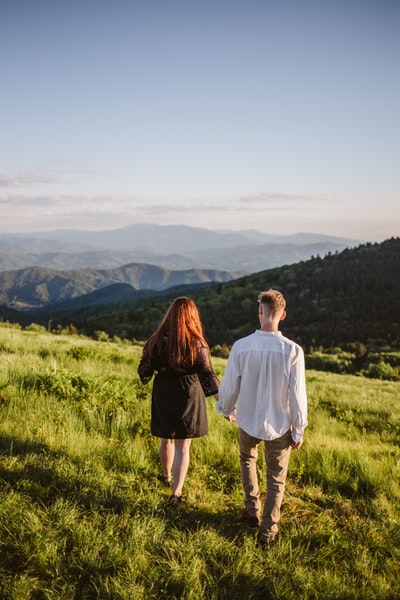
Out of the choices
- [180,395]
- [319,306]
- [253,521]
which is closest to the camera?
[253,521]

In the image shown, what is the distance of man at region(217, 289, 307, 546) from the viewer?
358 cm

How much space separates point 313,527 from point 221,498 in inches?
40.2

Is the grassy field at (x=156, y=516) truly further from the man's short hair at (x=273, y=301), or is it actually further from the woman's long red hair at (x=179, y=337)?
the man's short hair at (x=273, y=301)

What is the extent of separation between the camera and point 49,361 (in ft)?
29.1

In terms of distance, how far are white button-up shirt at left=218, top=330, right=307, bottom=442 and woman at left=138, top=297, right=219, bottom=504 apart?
0.50m

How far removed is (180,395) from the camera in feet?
13.4

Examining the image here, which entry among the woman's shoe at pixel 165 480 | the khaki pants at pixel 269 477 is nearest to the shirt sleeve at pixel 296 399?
the khaki pants at pixel 269 477

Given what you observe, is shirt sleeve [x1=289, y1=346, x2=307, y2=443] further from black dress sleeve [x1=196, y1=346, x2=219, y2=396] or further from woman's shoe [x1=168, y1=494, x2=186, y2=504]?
woman's shoe [x1=168, y1=494, x2=186, y2=504]

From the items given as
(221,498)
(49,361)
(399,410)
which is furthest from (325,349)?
(221,498)

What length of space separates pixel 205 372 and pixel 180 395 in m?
0.38

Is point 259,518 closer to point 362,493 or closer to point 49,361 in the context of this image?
point 362,493

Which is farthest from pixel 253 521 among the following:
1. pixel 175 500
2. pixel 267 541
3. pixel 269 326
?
pixel 269 326

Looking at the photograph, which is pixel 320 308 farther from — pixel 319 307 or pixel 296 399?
pixel 296 399

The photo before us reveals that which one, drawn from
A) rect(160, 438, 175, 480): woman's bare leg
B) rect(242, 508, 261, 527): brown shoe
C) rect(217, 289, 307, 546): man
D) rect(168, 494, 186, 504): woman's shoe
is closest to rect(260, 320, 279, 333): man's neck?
rect(217, 289, 307, 546): man
